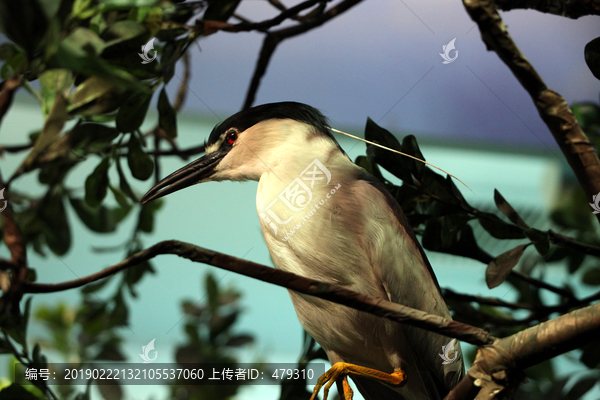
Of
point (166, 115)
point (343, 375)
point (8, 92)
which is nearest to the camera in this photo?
point (8, 92)

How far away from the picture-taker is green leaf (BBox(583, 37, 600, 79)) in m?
0.54

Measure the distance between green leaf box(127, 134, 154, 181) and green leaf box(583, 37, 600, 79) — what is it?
661 mm

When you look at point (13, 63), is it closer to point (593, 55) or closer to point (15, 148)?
point (15, 148)

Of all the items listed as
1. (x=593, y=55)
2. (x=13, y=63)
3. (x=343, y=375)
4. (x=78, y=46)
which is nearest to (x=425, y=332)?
(x=343, y=375)

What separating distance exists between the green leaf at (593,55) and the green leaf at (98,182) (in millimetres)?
728

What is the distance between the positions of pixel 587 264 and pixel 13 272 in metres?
1.11

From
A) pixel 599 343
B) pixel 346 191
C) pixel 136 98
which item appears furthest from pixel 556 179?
pixel 136 98

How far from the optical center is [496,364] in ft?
1.33

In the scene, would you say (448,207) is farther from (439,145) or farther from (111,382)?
(111,382)

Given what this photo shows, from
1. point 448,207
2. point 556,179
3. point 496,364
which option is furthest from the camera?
point 556,179

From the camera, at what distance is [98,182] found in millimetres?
665

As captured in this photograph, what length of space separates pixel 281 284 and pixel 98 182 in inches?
17.8

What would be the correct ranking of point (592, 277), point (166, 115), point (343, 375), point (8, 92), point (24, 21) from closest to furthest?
point (24, 21) → point (8, 92) → point (343, 375) → point (166, 115) → point (592, 277)

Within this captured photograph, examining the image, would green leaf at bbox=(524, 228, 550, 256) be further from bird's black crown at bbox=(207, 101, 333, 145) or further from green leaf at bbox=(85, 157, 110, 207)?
green leaf at bbox=(85, 157, 110, 207)
